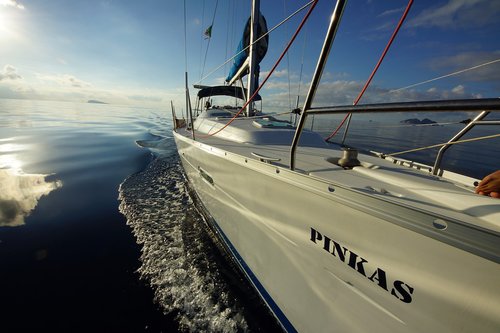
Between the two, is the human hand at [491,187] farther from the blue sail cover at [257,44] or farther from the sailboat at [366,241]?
the blue sail cover at [257,44]

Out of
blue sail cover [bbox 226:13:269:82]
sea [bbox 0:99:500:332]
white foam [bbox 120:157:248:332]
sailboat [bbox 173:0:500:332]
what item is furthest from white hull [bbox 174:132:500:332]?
blue sail cover [bbox 226:13:269:82]

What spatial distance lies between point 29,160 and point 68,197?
199 inches

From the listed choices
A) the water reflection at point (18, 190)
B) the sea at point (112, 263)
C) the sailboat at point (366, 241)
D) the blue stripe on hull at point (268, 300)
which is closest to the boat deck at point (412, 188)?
the sailboat at point (366, 241)

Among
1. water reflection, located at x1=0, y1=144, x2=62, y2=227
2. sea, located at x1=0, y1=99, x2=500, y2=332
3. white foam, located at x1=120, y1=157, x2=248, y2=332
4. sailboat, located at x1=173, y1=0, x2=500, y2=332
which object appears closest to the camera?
sailboat, located at x1=173, y1=0, x2=500, y2=332

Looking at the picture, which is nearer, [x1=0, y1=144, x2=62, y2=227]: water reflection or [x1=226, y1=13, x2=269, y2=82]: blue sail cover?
[x1=0, y1=144, x2=62, y2=227]: water reflection

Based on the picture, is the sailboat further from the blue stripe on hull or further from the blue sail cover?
the blue sail cover

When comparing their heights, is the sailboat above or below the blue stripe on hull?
above

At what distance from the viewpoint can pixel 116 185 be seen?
6.75 m

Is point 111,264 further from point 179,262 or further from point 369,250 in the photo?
point 369,250

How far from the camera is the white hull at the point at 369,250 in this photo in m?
1.02

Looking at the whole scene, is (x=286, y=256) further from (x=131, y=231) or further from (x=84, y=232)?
(x=84, y=232)

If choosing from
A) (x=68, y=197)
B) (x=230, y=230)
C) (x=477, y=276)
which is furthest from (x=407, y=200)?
(x=68, y=197)

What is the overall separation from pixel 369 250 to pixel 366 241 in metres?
0.06

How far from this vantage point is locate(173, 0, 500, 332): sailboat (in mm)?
1009
